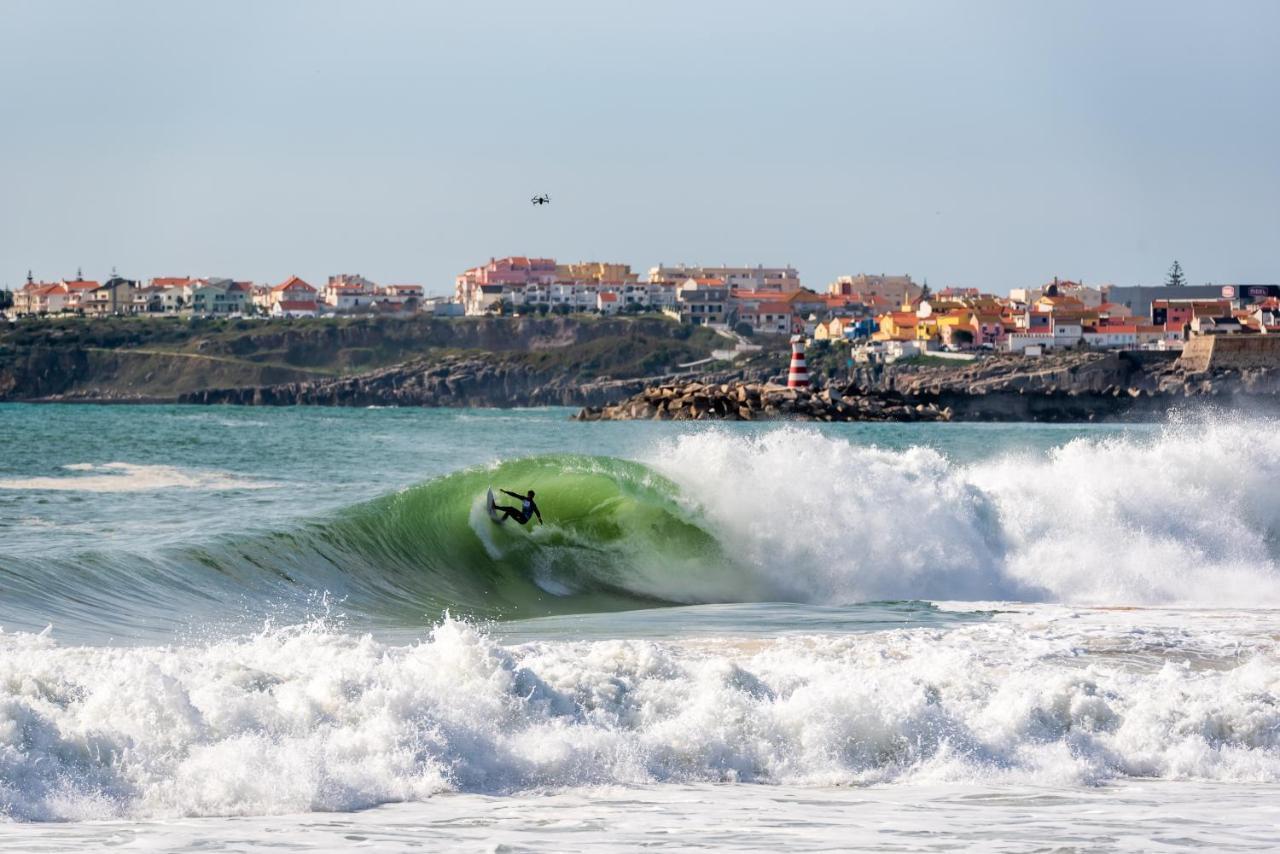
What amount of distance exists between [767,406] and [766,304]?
88358 mm

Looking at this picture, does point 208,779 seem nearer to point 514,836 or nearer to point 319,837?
point 319,837

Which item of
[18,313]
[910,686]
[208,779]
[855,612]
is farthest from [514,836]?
[18,313]

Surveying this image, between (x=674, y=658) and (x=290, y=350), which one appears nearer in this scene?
(x=674, y=658)

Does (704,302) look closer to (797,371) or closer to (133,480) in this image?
(797,371)

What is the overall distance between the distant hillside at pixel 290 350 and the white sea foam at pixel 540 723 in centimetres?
11542

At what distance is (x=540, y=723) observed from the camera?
8.41 meters

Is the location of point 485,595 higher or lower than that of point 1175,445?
lower

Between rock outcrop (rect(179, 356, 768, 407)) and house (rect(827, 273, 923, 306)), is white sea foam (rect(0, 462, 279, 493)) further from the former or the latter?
house (rect(827, 273, 923, 306))

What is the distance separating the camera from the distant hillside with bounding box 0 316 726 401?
416ft

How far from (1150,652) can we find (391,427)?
171ft

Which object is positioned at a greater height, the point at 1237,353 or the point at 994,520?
the point at 1237,353

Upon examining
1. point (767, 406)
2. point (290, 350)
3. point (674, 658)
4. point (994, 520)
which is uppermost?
point (674, 658)

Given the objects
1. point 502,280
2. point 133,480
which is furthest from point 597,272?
Result: point 133,480

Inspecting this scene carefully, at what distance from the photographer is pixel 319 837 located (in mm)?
6828
